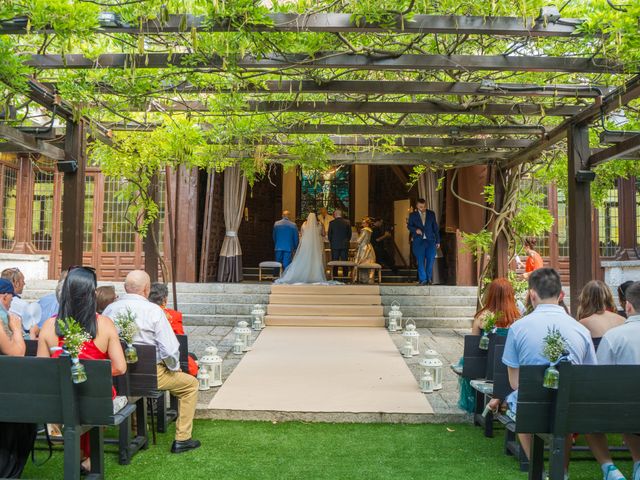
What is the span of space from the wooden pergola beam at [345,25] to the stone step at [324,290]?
21.1 feet

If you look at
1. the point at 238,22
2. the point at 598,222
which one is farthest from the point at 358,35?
the point at 598,222

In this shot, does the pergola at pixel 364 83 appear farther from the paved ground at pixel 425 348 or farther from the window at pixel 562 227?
the window at pixel 562 227

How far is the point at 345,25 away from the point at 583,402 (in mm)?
2731

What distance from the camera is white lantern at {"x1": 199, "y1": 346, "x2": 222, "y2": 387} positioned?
495cm

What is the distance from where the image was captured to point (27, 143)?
16.3ft

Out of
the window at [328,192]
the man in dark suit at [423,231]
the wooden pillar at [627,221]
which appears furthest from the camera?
the window at [328,192]

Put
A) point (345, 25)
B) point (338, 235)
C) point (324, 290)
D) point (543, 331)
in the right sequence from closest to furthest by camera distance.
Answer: point (543, 331)
point (345, 25)
point (324, 290)
point (338, 235)

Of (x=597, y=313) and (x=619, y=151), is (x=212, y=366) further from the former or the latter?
(x=619, y=151)

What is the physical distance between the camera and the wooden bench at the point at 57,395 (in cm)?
257

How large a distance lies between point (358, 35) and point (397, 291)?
6155 mm

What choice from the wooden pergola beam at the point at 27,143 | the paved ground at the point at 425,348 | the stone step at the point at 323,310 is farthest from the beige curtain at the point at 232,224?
the wooden pergola beam at the point at 27,143

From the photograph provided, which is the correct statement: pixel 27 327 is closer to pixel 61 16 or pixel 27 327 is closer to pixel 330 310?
pixel 61 16

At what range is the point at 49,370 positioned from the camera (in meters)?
2.58

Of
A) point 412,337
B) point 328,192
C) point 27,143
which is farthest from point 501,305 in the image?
point 328,192
